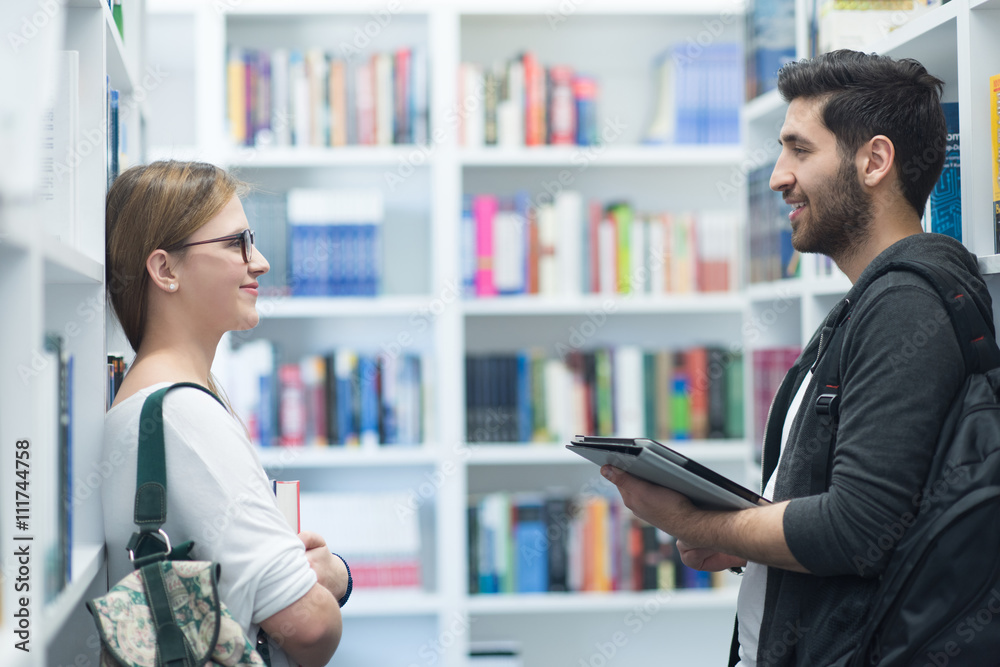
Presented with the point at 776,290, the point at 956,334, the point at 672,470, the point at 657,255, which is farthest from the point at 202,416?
the point at 657,255

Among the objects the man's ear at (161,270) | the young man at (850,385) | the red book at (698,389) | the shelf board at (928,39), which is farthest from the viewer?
the red book at (698,389)

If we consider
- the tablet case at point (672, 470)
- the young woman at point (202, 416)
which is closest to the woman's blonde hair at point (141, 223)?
the young woman at point (202, 416)

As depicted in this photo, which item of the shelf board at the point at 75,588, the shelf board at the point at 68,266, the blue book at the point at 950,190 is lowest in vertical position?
the shelf board at the point at 75,588

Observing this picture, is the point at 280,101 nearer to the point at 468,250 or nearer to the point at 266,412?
the point at 468,250

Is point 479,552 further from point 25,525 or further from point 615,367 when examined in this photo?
point 25,525

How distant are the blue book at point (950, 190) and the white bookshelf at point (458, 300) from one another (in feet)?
4.47

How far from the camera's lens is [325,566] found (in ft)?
A: 4.36

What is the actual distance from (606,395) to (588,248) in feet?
1.68

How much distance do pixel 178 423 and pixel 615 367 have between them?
6.22 ft

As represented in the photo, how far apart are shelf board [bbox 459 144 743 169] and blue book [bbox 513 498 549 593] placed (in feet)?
4.00

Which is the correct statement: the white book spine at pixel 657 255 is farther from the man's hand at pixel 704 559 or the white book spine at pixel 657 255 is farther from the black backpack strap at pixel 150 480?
the black backpack strap at pixel 150 480

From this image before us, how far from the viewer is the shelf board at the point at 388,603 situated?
267 cm

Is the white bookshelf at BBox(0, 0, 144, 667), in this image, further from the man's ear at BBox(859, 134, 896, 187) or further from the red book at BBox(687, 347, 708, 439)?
the red book at BBox(687, 347, 708, 439)

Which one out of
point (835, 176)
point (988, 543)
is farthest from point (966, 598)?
A: point (835, 176)
